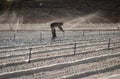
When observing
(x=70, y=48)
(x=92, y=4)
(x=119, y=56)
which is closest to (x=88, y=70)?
(x=119, y=56)

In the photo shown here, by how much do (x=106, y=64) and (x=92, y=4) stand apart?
52778mm

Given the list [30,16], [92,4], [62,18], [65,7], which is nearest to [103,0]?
[92,4]

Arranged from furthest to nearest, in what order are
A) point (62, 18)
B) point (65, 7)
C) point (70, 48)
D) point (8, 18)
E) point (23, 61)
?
1. point (65, 7)
2. point (62, 18)
3. point (8, 18)
4. point (70, 48)
5. point (23, 61)

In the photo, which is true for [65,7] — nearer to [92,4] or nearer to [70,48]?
[92,4]

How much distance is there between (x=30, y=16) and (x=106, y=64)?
40.0 meters

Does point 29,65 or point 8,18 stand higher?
point 8,18

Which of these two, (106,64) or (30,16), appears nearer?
(106,64)

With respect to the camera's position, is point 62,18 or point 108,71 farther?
point 62,18

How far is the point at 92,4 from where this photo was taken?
6581cm

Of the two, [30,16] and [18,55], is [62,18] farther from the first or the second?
[18,55]

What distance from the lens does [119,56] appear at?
54.0ft

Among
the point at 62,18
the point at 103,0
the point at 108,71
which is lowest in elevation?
the point at 108,71

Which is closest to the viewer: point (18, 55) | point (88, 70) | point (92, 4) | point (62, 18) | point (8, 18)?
point (88, 70)

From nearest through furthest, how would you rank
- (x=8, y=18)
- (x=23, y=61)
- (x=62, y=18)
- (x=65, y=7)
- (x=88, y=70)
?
1. (x=88, y=70)
2. (x=23, y=61)
3. (x=8, y=18)
4. (x=62, y=18)
5. (x=65, y=7)
